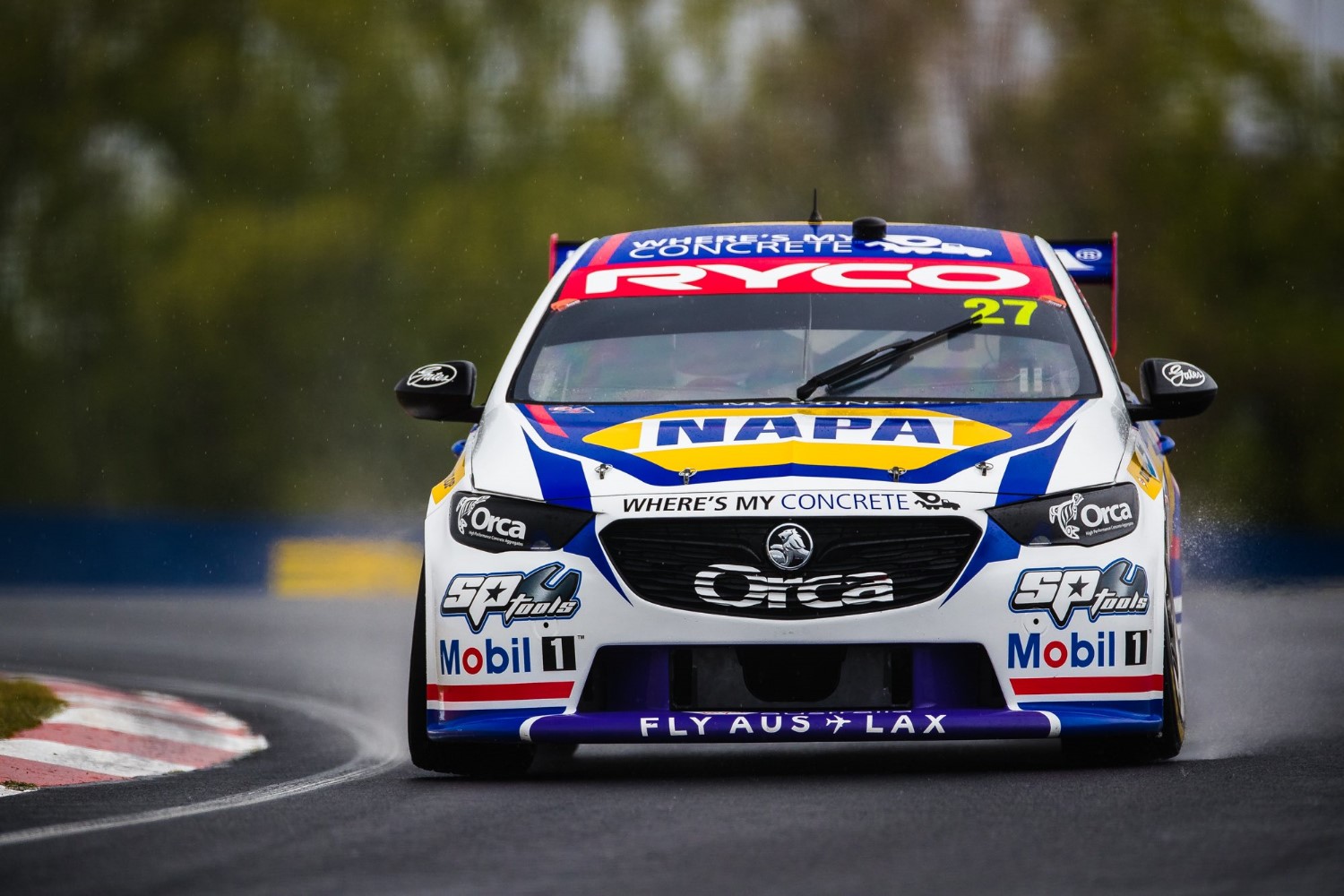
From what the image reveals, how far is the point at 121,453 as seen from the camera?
37.6m

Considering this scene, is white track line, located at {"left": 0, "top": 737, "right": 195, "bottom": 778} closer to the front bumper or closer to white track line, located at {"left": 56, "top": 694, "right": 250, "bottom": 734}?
white track line, located at {"left": 56, "top": 694, "right": 250, "bottom": 734}

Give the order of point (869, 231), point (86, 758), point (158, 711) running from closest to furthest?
point (86, 758) → point (869, 231) → point (158, 711)

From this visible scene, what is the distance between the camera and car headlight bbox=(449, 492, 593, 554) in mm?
6766

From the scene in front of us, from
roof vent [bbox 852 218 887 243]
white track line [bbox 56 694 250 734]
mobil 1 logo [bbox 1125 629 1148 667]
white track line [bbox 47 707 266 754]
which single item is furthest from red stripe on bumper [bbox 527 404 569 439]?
white track line [bbox 56 694 250 734]

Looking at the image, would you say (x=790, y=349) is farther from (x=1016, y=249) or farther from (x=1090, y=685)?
(x=1090, y=685)

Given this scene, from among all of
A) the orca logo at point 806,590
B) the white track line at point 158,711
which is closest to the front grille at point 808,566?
the orca logo at point 806,590

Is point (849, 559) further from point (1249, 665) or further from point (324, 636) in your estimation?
point (324, 636)

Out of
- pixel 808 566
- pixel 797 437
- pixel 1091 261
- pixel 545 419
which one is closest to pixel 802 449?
pixel 797 437

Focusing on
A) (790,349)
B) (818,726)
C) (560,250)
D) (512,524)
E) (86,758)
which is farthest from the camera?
(560,250)

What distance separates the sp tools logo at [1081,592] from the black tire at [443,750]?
152 cm

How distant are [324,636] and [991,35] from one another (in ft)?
70.8

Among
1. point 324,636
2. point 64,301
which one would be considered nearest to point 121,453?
point 64,301

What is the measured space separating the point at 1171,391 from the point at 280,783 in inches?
115

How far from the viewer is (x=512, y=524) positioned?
6.84 meters
